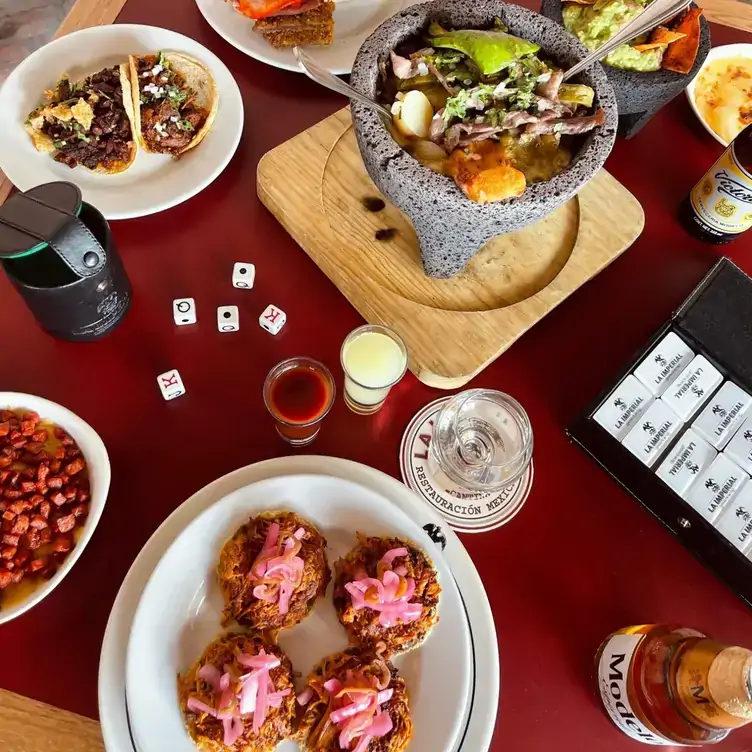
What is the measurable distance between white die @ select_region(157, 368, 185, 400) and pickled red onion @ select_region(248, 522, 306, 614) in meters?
0.32

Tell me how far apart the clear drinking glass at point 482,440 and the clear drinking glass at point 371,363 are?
0.11 metres

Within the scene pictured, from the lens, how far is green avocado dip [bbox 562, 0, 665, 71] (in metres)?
1.10

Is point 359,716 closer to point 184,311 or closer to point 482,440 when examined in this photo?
point 482,440

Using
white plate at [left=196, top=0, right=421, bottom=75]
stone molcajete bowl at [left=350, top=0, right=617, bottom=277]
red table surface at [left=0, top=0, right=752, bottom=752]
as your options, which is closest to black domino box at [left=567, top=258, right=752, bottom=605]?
red table surface at [left=0, top=0, right=752, bottom=752]

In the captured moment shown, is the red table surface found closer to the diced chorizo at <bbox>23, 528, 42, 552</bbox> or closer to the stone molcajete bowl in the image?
the diced chorizo at <bbox>23, 528, 42, 552</bbox>

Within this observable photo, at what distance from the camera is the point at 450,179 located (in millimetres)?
848

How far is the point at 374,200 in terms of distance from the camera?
119 centimetres

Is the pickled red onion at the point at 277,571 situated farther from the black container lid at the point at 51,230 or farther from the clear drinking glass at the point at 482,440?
the black container lid at the point at 51,230

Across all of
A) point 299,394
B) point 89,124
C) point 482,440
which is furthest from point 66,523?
point 89,124

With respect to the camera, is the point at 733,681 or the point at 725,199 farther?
the point at 725,199

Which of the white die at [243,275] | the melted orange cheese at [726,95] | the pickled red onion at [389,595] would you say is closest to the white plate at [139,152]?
the white die at [243,275]

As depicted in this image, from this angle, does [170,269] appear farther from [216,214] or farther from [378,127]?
[378,127]

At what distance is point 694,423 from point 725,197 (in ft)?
1.53

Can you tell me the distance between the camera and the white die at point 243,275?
113 cm
